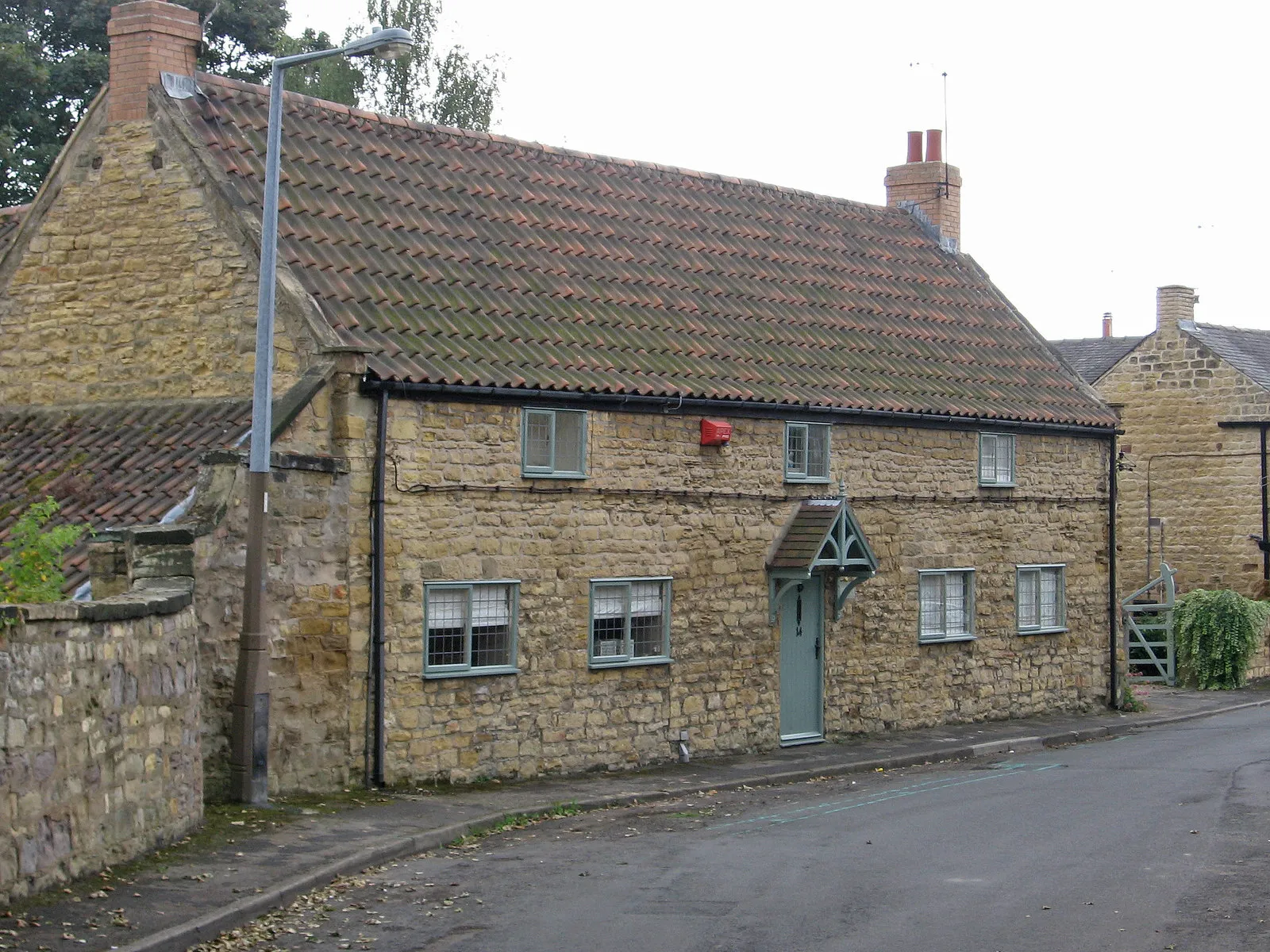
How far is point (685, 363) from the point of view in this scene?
69.8 feet

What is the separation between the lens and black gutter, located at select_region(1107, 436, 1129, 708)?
28.1 m

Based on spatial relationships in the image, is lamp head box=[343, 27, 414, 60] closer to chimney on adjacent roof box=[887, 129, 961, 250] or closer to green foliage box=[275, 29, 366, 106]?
chimney on adjacent roof box=[887, 129, 961, 250]

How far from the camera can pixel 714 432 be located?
68.8 ft

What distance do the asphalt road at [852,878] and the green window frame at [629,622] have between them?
224 cm

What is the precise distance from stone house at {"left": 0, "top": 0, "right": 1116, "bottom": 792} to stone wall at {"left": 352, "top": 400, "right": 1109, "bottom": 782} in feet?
0.15

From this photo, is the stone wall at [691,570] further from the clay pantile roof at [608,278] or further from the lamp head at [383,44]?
the lamp head at [383,44]

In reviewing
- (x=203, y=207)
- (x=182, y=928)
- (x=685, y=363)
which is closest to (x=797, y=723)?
(x=685, y=363)

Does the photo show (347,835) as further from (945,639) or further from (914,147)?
(914,147)

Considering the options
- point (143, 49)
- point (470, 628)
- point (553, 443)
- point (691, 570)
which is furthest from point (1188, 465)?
point (143, 49)

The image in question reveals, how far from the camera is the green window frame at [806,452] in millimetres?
22406

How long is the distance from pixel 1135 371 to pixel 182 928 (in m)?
34.4

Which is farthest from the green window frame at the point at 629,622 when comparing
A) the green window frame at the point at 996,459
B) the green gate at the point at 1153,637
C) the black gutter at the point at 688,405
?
the green gate at the point at 1153,637

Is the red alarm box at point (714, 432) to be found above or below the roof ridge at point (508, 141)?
below

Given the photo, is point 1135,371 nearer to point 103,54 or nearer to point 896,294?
point 896,294
